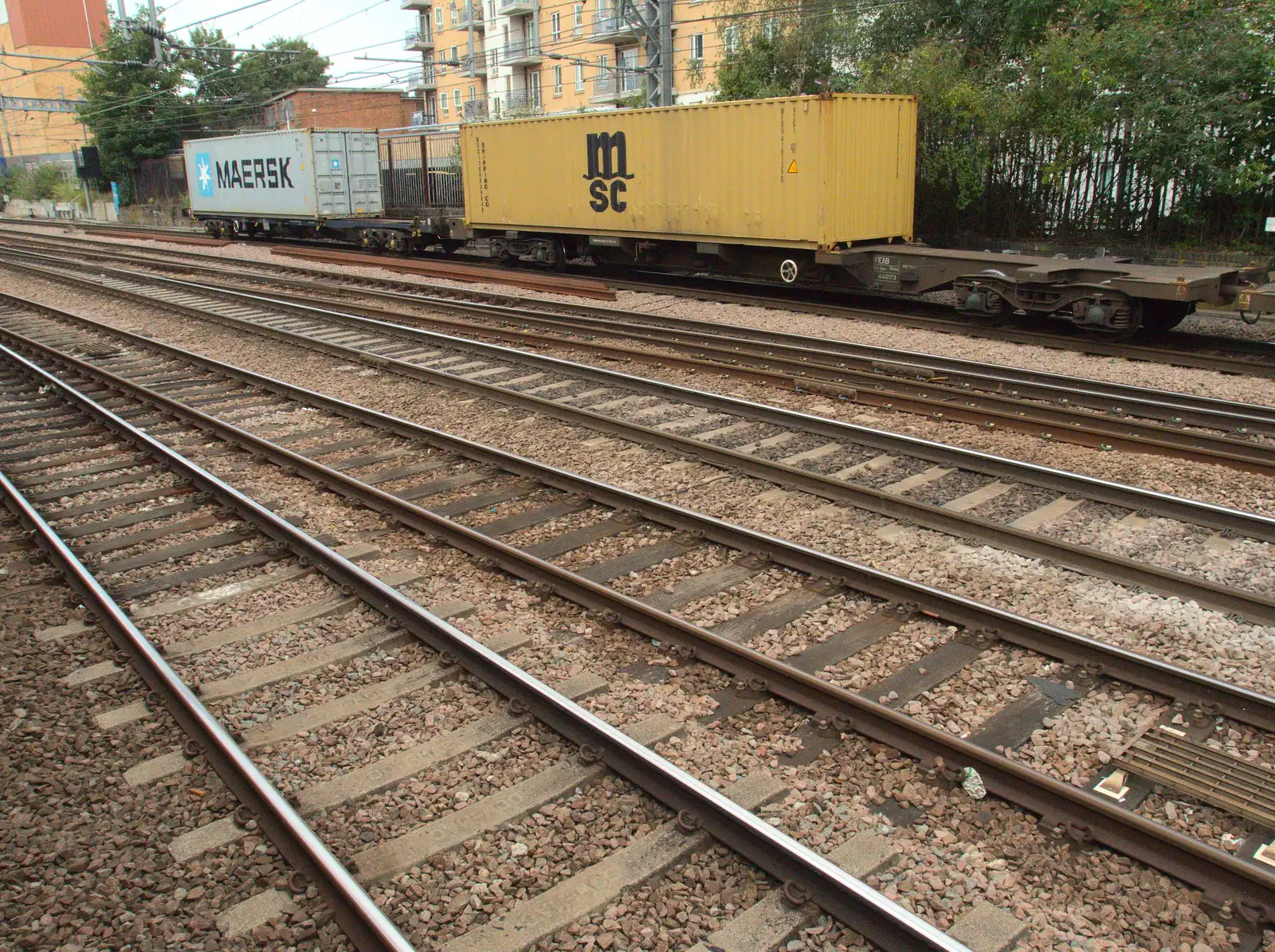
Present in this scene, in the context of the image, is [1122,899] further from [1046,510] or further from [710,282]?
[710,282]

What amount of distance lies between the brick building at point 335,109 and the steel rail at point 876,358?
39507 millimetres

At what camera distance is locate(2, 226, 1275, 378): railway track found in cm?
1085

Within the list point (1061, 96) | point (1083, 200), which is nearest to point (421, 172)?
point (1061, 96)

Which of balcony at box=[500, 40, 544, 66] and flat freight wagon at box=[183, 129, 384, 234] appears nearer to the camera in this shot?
flat freight wagon at box=[183, 129, 384, 234]

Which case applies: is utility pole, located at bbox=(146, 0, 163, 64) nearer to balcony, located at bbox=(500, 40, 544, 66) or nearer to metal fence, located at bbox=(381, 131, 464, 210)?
metal fence, located at bbox=(381, 131, 464, 210)

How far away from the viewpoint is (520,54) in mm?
52188

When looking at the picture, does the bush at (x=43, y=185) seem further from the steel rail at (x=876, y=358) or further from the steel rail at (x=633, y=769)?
the steel rail at (x=633, y=769)

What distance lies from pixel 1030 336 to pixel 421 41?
62.3 m

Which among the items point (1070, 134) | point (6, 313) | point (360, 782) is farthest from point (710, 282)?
point (360, 782)

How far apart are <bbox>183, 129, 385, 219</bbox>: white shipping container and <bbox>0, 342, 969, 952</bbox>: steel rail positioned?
23039 millimetres

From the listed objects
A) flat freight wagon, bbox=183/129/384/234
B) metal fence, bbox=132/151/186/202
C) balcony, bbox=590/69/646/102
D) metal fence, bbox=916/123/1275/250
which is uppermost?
balcony, bbox=590/69/646/102

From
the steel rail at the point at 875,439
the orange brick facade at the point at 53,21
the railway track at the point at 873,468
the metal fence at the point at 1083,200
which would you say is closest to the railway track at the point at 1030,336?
the metal fence at the point at 1083,200

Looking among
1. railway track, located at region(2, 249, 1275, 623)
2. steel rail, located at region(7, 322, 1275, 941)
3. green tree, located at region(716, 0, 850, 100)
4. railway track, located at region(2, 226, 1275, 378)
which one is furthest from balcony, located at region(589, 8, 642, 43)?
steel rail, located at region(7, 322, 1275, 941)

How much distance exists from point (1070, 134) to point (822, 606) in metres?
15.2
